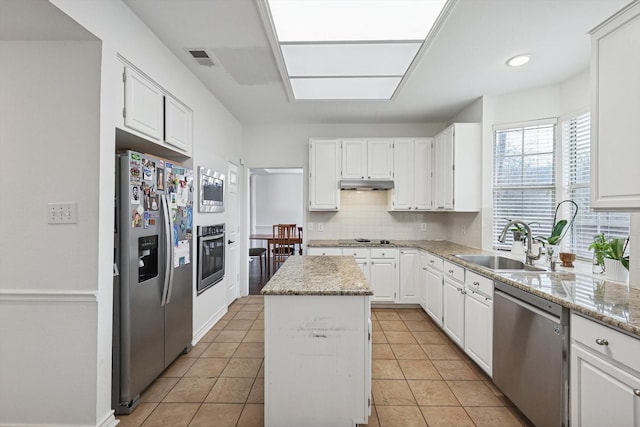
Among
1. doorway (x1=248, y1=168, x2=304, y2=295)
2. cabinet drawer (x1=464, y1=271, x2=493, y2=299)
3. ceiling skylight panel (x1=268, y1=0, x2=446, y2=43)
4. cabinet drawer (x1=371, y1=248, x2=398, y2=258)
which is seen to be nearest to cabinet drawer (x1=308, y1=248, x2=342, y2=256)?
cabinet drawer (x1=371, y1=248, x2=398, y2=258)

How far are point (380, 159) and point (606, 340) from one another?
3190 mm

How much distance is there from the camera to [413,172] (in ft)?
13.6

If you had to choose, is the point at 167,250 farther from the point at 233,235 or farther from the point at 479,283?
the point at 479,283

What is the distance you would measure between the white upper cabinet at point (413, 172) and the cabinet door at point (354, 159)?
0.45 m

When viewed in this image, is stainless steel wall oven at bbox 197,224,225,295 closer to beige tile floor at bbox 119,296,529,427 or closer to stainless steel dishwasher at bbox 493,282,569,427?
beige tile floor at bbox 119,296,529,427

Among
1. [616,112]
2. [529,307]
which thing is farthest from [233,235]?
[616,112]

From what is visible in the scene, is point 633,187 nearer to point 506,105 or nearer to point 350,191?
point 506,105

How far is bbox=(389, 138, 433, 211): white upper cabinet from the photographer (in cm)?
412

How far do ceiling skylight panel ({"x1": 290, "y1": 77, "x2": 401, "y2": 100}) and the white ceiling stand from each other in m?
0.18

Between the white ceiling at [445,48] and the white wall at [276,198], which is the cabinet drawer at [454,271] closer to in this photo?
the white ceiling at [445,48]

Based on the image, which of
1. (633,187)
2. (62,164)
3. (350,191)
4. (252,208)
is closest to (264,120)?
(350,191)

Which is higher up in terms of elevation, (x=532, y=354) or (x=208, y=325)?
(x=532, y=354)

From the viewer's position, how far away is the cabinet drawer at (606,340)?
1159 mm

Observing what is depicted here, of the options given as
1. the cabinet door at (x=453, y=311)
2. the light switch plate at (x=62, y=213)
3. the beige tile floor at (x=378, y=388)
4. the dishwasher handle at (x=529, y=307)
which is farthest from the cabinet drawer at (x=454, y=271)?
the light switch plate at (x=62, y=213)
